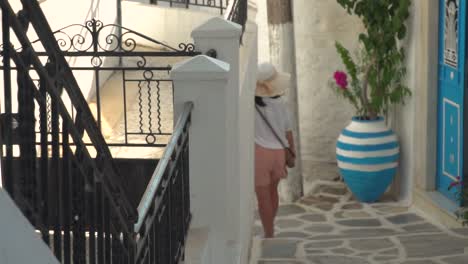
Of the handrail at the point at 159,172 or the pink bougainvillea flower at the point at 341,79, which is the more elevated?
the handrail at the point at 159,172

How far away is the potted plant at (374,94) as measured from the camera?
11258 millimetres

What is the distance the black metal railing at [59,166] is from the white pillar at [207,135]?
138 centimetres

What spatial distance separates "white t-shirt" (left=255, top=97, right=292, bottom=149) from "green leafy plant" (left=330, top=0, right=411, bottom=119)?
253cm

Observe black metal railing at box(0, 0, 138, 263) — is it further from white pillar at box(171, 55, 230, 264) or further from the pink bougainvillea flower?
the pink bougainvillea flower

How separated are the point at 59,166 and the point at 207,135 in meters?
2.40

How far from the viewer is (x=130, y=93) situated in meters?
11.6

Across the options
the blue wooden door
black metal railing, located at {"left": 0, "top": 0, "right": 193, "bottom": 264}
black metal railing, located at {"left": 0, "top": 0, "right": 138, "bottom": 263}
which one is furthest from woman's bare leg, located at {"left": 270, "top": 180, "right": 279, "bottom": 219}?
black metal railing, located at {"left": 0, "top": 0, "right": 138, "bottom": 263}

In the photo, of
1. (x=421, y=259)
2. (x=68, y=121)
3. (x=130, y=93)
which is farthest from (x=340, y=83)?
(x=68, y=121)

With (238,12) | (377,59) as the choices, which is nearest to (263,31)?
(377,59)

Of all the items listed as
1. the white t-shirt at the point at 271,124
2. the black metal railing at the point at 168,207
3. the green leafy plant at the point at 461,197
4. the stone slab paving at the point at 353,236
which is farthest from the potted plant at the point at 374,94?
the black metal railing at the point at 168,207

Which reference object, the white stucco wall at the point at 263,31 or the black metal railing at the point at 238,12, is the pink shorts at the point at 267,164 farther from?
the white stucco wall at the point at 263,31

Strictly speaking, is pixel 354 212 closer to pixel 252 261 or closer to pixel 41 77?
pixel 252 261

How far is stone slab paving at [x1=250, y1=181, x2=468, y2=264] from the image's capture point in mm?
9383

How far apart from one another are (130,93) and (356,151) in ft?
7.82
